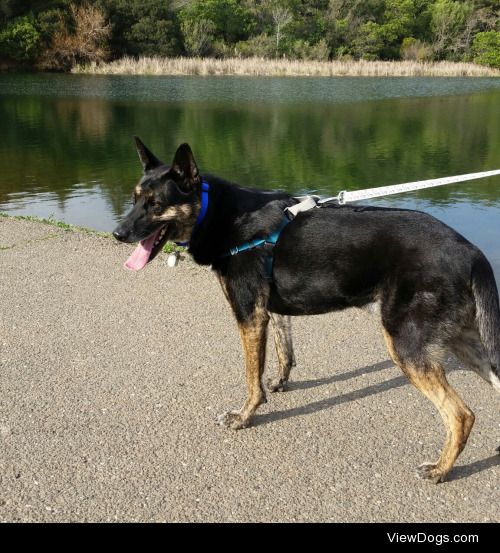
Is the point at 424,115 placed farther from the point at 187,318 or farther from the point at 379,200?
the point at 187,318

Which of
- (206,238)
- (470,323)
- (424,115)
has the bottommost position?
(424,115)

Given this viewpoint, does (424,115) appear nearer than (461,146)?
No

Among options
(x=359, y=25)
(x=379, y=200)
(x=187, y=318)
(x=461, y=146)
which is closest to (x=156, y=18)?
(x=359, y=25)

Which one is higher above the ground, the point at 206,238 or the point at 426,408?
the point at 206,238

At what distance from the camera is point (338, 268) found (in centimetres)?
375

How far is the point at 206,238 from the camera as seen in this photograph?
4.07 m

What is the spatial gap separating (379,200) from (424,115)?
15782mm

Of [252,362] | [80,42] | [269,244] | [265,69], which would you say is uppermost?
[80,42]

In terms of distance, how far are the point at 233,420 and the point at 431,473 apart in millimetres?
1377

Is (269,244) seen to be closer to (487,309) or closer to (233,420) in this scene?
(233,420)

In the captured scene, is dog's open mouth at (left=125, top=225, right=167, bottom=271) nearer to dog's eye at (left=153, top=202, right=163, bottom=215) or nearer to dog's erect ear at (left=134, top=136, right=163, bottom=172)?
dog's eye at (left=153, top=202, right=163, bottom=215)

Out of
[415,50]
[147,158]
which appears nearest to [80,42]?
[415,50]

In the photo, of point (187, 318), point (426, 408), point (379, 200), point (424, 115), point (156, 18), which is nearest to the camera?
point (426, 408)

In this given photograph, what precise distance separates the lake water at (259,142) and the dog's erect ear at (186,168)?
5652 millimetres
